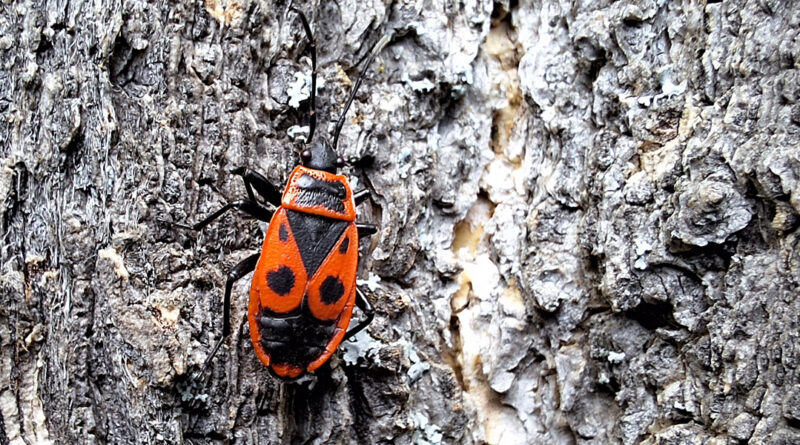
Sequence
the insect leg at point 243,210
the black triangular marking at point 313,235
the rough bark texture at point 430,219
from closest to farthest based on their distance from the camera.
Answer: the rough bark texture at point 430,219
the insect leg at point 243,210
the black triangular marking at point 313,235

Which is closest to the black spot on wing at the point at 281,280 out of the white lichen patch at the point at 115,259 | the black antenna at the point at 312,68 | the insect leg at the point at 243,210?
the insect leg at the point at 243,210

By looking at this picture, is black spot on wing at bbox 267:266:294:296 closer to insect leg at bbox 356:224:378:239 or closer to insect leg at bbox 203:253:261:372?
insect leg at bbox 203:253:261:372

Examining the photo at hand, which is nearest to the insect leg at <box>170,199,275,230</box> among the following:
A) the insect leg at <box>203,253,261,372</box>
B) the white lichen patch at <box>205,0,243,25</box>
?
the insect leg at <box>203,253,261,372</box>

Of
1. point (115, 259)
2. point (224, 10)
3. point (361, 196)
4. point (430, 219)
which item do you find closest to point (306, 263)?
point (361, 196)

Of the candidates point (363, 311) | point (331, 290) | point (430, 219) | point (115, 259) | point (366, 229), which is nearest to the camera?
point (115, 259)

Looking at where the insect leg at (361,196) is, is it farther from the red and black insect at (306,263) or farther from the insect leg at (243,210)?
the insect leg at (243,210)

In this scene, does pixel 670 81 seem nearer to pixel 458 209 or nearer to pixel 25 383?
pixel 458 209

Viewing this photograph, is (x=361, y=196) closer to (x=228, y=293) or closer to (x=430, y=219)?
(x=430, y=219)
